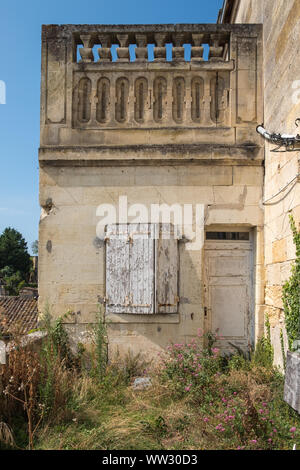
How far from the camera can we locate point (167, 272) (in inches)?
205

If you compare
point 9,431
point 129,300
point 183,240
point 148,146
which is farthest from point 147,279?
point 9,431

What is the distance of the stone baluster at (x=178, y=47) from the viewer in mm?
5492

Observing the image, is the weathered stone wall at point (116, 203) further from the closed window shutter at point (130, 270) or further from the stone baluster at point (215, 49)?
the stone baluster at point (215, 49)

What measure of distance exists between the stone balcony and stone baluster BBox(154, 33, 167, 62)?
1 centimetres

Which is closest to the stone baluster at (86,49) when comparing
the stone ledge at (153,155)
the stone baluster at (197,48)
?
the stone ledge at (153,155)

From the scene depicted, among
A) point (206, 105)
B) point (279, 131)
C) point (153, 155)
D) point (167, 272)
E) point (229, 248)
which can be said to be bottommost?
point (167, 272)

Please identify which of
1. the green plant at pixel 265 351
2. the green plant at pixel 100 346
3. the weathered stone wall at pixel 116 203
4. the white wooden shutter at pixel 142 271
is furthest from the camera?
the weathered stone wall at pixel 116 203

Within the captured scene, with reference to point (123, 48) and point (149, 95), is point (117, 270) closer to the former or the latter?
point (149, 95)

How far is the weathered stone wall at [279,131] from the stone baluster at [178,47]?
1.22m

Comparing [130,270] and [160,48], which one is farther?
[160,48]

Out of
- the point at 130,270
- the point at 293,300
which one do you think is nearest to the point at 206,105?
the point at 130,270

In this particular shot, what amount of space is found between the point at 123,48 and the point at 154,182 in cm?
213

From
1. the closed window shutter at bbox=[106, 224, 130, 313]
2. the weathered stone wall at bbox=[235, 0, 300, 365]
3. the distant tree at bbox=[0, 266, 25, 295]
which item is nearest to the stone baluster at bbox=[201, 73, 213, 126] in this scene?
the weathered stone wall at bbox=[235, 0, 300, 365]

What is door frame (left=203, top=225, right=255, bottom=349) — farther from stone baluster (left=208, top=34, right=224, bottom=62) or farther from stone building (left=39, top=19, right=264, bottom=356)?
stone baluster (left=208, top=34, right=224, bottom=62)
